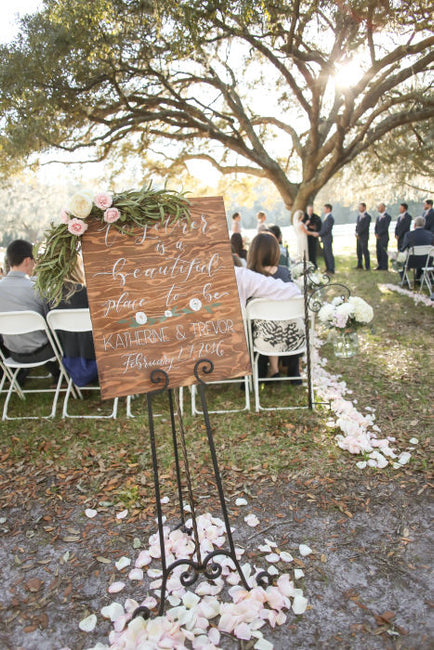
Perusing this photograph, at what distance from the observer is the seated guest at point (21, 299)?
4.53 meters

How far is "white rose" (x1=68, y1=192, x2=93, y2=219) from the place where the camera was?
205cm

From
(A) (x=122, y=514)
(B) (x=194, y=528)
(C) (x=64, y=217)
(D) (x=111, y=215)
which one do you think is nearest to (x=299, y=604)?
(B) (x=194, y=528)

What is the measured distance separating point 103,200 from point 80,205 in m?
0.11

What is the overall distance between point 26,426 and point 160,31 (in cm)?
802

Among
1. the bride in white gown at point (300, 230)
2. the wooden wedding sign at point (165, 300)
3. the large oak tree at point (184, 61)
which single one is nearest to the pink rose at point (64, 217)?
the wooden wedding sign at point (165, 300)

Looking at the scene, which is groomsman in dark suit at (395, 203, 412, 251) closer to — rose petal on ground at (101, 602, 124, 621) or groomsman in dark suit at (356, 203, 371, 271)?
groomsman in dark suit at (356, 203, 371, 271)

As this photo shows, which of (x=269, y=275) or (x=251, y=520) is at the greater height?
(x=269, y=275)

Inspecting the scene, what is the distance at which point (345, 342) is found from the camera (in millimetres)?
4488

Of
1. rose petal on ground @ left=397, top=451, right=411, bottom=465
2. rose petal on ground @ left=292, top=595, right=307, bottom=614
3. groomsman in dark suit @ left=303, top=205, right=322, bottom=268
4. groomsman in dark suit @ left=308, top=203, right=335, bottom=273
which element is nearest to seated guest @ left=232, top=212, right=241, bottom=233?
groomsman in dark suit @ left=308, top=203, right=335, bottom=273

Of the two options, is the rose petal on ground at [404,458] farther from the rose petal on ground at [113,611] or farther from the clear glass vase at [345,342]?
the rose petal on ground at [113,611]

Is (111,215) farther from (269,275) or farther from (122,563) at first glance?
(269,275)

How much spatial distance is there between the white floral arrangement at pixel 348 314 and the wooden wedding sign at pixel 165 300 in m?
2.26

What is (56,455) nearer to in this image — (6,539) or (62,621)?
(6,539)

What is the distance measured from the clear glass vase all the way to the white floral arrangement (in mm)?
97
